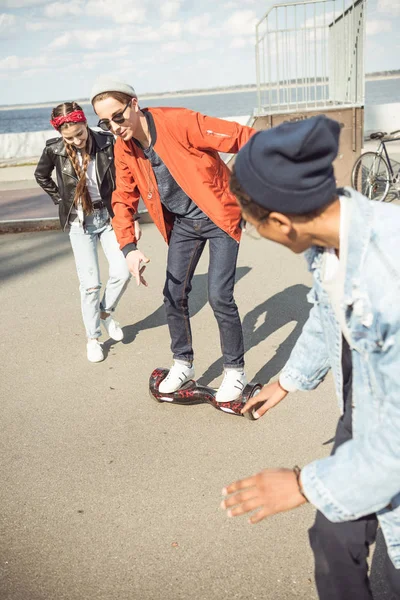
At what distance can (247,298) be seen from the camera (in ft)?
20.7

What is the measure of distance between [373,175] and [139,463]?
797cm

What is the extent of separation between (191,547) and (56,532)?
73 cm

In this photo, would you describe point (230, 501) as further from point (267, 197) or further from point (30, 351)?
point (30, 351)

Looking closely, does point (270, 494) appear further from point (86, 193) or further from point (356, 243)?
point (86, 193)

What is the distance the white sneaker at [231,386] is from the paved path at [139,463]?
136 mm

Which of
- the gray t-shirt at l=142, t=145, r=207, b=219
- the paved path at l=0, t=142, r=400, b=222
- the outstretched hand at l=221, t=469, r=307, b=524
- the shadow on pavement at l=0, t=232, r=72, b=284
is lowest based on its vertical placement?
the paved path at l=0, t=142, r=400, b=222

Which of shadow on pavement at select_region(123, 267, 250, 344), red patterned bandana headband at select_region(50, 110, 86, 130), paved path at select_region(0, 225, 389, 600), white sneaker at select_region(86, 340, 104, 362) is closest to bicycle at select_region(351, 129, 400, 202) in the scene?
shadow on pavement at select_region(123, 267, 250, 344)

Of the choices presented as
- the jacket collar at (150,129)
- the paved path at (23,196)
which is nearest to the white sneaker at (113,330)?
the jacket collar at (150,129)

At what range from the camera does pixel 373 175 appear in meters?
10.2

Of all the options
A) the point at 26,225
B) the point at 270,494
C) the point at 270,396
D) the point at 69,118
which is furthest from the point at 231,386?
the point at 26,225

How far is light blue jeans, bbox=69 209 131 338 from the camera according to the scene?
495cm

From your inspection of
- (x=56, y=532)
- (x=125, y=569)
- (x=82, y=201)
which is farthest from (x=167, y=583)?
(x=82, y=201)

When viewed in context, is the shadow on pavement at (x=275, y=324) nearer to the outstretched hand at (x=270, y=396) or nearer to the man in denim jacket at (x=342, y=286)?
the outstretched hand at (x=270, y=396)

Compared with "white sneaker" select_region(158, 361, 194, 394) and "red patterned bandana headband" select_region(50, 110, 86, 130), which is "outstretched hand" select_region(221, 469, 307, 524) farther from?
"red patterned bandana headband" select_region(50, 110, 86, 130)
